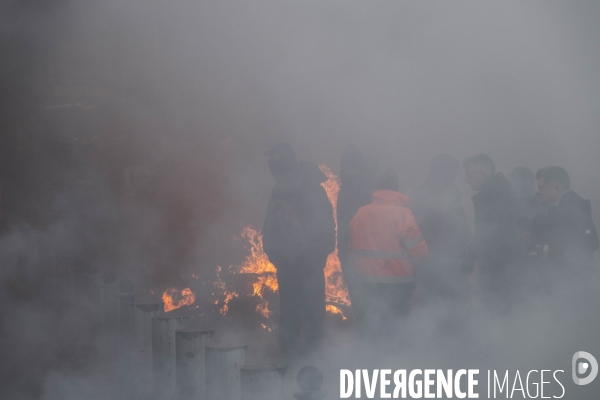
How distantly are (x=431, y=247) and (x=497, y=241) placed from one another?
0.51 metres

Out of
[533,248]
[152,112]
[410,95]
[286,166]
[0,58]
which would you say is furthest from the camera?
[152,112]

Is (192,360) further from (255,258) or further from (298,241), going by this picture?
(255,258)

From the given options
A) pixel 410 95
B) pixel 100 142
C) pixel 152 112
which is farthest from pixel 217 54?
pixel 410 95

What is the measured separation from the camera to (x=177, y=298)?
625 centimetres

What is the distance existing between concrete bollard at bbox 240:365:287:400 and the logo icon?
7.14 feet

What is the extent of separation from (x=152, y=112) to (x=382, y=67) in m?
2.58

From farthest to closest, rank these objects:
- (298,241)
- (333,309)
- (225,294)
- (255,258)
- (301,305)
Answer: (255,258), (225,294), (333,309), (301,305), (298,241)

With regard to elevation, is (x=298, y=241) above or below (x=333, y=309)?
above

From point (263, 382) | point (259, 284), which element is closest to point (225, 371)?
point (263, 382)

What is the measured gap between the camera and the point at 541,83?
581 centimetres

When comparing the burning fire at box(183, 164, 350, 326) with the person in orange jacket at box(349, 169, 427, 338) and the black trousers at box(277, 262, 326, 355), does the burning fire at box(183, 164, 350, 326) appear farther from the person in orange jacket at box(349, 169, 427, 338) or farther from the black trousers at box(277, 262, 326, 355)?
the person in orange jacket at box(349, 169, 427, 338)

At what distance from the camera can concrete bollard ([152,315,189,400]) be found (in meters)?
2.86

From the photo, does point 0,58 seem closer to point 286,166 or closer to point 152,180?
point 152,180

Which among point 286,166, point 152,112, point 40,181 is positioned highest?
point 152,112
